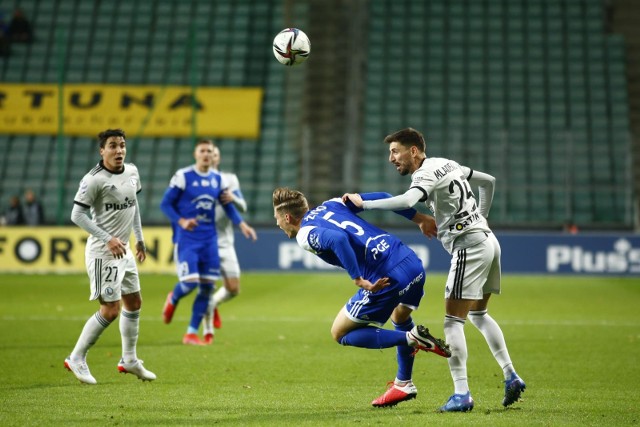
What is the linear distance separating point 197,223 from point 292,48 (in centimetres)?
250

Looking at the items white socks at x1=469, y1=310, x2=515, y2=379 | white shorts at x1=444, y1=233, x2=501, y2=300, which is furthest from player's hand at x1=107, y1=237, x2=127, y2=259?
white socks at x1=469, y1=310, x2=515, y2=379

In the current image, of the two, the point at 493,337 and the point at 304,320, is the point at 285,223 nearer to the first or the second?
the point at 493,337

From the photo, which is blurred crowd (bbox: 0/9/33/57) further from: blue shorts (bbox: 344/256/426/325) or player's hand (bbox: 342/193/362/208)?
blue shorts (bbox: 344/256/426/325)

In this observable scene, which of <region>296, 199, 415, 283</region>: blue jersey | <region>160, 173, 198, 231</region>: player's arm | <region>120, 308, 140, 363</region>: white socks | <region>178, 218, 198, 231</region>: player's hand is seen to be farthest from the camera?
<region>160, 173, 198, 231</region>: player's arm

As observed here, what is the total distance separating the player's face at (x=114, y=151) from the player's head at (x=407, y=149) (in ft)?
8.17

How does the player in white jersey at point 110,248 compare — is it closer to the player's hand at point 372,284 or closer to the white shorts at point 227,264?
the player's hand at point 372,284

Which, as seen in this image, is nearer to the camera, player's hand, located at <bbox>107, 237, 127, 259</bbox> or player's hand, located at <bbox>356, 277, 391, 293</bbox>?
player's hand, located at <bbox>356, 277, 391, 293</bbox>

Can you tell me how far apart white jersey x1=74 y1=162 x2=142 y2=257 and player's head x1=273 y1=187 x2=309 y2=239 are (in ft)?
6.74

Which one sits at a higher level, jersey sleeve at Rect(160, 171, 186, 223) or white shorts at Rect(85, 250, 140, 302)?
jersey sleeve at Rect(160, 171, 186, 223)

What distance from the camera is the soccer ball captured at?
10797 mm

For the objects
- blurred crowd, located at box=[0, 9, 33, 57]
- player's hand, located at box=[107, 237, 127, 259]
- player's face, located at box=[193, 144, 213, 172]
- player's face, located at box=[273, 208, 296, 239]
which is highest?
blurred crowd, located at box=[0, 9, 33, 57]

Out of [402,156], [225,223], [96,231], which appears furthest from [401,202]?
[225,223]

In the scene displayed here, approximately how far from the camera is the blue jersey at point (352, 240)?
23.3 ft

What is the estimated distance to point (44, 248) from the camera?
71.3ft
